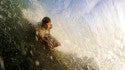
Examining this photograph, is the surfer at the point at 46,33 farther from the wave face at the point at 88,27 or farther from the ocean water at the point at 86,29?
the wave face at the point at 88,27

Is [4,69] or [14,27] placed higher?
[14,27]

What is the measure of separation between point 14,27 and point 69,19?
98.2 inches

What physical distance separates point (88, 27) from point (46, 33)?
2.19 metres

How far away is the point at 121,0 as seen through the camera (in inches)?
428

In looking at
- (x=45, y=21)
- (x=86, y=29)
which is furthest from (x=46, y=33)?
(x=86, y=29)

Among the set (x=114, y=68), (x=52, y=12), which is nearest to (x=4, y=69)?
(x=52, y=12)

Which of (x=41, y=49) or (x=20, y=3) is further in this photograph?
(x=20, y=3)

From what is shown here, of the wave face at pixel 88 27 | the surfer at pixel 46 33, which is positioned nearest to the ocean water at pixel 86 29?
the wave face at pixel 88 27

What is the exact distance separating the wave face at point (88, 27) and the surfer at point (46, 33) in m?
0.56

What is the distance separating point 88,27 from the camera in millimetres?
10547

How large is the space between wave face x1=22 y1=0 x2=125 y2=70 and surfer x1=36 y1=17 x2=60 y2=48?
0.56 m

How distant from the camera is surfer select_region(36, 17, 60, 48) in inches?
344

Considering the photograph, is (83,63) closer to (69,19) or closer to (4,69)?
(69,19)

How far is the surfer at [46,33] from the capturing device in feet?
28.7
